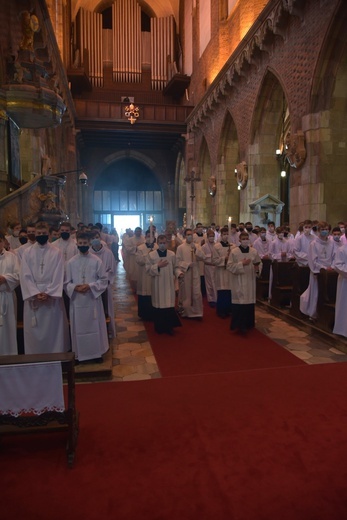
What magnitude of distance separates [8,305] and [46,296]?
0.53 m

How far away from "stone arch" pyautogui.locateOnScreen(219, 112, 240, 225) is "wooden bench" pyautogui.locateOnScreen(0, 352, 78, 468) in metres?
15.6

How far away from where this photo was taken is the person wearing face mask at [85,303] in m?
5.18

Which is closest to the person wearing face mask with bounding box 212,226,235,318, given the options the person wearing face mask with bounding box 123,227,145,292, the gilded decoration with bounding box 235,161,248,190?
the person wearing face mask with bounding box 123,227,145,292

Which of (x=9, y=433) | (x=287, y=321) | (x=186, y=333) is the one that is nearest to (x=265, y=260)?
(x=287, y=321)

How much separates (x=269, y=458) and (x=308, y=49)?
399 inches

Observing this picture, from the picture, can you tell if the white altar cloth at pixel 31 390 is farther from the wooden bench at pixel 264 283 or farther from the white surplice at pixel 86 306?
the wooden bench at pixel 264 283

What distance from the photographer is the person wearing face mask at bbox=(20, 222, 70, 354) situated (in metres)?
5.01

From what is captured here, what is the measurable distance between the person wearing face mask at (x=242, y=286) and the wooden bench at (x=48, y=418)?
4207 mm

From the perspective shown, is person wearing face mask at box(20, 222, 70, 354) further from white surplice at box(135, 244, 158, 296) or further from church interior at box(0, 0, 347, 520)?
white surplice at box(135, 244, 158, 296)

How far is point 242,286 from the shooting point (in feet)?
23.0

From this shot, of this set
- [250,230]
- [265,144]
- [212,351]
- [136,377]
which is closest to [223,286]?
[212,351]

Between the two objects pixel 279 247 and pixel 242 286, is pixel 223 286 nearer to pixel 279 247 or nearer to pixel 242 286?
pixel 242 286

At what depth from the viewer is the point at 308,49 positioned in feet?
34.3

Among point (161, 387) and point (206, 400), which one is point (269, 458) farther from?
point (161, 387)
